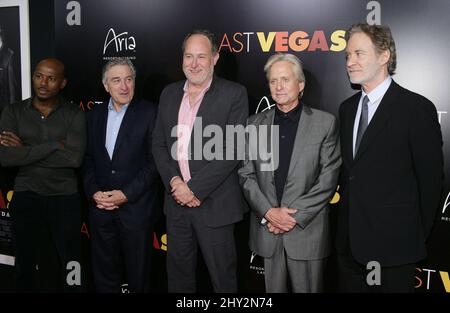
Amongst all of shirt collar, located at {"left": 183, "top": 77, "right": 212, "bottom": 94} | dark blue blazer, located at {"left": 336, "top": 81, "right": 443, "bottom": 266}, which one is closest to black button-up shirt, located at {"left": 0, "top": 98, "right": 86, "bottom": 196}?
→ shirt collar, located at {"left": 183, "top": 77, "right": 212, "bottom": 94}

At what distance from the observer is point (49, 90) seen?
3514 mm

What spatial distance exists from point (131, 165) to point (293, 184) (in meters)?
1.21

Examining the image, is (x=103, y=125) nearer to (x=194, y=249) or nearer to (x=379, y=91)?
(x=194, y=249)

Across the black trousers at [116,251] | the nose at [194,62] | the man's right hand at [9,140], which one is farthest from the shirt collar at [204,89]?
the man's right hand at [9,140]

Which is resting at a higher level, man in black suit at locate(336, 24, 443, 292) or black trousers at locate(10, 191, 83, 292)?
man in black suit at locate(336, 24, 443, 292)

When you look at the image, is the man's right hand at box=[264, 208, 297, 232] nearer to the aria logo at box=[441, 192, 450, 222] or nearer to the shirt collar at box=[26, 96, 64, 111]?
the aria logo at box=[441, 192, 450, 222]

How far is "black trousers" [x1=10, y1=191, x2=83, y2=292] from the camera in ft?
11.4

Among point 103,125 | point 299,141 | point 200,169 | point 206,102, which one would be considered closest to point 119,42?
point 103,125

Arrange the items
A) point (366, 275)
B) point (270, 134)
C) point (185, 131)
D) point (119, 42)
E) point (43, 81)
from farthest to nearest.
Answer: point (119, 42)
point (43, 81)
point (185, 131)
point (270, 134)
point (366, 275)

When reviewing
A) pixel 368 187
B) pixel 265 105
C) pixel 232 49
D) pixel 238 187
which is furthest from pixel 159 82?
pixel 368 187

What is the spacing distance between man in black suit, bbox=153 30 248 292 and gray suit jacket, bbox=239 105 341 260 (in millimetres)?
298

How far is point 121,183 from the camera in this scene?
3.28 meters

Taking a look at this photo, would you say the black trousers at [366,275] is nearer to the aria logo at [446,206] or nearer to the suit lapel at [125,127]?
the aria logo at [446,206]

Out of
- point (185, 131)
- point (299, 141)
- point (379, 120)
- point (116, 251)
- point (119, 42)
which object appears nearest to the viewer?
point (379, 120)
